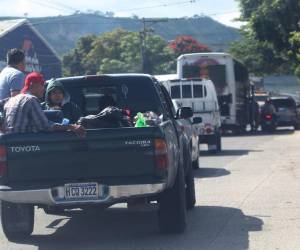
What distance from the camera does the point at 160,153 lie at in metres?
9.54

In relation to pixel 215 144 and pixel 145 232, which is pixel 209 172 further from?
pixel 145 232

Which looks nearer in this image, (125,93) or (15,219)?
(15,219)

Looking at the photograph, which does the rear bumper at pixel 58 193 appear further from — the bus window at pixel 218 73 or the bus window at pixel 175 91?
the bus window at pixel 218 73

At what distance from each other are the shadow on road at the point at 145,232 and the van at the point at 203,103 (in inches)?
487

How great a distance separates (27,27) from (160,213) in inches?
2216

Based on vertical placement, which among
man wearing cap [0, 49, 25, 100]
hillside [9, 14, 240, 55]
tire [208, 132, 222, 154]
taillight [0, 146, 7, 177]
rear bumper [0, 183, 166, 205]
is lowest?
tire [208, 132, 222, 154]

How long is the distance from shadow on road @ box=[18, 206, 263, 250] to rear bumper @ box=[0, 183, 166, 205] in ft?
2.08

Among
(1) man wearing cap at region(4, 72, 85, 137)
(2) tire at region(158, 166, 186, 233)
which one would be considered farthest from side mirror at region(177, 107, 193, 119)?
(1) man wearing cap at region(4, 72, 85, 137)

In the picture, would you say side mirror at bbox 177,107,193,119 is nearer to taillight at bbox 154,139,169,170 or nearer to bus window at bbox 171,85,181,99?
taillight at bbox 154,139,169,170

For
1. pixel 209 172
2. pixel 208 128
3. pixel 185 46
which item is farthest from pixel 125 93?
pixel 185 46

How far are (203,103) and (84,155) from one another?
16.6 m

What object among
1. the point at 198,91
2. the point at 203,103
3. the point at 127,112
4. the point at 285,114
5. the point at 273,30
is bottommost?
the point at 285,114

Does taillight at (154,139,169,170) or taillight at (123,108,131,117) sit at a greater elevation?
taillight at (123,108,131,117)

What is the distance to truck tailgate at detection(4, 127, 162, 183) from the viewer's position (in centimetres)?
952
